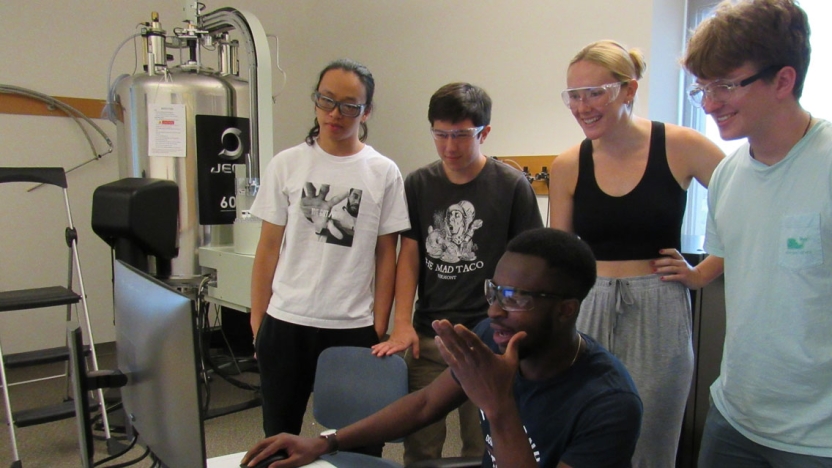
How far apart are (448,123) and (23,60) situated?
3.35 meters

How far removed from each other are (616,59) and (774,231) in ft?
1.76

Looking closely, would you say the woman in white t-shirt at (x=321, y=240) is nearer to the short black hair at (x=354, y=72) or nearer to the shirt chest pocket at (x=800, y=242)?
the short black hair at (x=354, y=72)

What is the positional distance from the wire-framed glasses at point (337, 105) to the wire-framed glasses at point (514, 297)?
2.68 feet

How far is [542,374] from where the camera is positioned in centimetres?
102

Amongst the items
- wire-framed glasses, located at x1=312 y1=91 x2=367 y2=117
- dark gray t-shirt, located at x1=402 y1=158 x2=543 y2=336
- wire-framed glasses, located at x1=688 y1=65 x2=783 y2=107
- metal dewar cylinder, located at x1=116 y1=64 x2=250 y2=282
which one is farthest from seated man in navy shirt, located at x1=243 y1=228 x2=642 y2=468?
metal dewar cylinder, located at x1=116 y1=64 x2=250 y2=282

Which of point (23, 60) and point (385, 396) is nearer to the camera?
point (385, 396)

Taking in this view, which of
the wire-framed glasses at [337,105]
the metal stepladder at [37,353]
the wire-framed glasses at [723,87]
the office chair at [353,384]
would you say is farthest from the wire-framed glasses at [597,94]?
the metal stepladder at [37,353]

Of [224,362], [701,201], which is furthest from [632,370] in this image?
[224,362]

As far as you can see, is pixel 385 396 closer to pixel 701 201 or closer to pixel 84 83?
pixel 701 201

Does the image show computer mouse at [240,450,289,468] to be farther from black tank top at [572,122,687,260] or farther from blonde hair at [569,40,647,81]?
blonde hair at [569,40,647,81]

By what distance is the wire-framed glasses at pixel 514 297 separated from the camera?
978 millimetres

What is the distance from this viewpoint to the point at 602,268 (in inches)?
52.3

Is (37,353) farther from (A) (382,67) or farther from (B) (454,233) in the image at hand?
(A) (382,67)

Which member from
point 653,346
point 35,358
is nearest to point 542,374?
point 653,346
